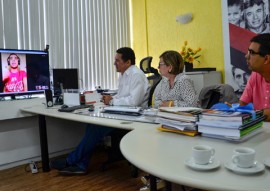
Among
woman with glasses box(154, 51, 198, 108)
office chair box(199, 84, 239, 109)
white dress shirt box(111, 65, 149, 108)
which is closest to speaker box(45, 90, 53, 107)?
white dress shirt box(111, 65, 149, 108)

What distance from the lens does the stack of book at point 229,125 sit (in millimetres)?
1062

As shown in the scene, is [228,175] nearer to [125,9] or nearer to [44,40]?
[44,40]

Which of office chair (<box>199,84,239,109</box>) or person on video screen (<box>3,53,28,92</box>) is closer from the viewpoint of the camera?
office chair (<box>199,84,239,109</box>)

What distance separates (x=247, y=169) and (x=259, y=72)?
1094mm

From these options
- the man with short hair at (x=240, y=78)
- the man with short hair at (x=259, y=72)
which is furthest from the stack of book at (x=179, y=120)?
the man with short hair at (x=240, y=78)

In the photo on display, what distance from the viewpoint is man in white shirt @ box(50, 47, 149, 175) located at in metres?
2.51

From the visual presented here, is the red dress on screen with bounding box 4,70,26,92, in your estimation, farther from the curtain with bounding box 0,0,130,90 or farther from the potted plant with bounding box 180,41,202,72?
the potted plant with bounding box 180,41,202,72

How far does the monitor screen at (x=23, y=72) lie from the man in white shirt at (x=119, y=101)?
777 mm

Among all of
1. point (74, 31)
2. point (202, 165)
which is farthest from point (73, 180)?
point (74, 31)

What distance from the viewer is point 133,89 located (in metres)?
2.54

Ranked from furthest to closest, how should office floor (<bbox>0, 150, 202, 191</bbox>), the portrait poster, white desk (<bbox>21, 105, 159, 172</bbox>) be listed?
the portrait poster, office floor (<bbox>0, 150, 202, 191</bbox>), white desk (<bbox>21, 105, 159, 172</bbox>)

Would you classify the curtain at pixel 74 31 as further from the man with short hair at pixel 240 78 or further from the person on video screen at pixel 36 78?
the man with short hair at pixel 240 78

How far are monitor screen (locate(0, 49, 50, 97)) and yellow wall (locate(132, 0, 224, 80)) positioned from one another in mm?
1880

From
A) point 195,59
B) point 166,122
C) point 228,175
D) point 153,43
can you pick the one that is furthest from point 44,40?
point 228,175
